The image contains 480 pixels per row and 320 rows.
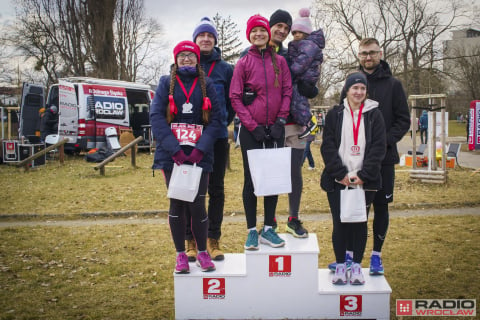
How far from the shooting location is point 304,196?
28.1ft

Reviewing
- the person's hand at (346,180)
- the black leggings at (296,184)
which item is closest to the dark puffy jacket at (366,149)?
the person's hand at (346,180)

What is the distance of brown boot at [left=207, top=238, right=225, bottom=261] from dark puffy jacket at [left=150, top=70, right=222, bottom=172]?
0.77 m

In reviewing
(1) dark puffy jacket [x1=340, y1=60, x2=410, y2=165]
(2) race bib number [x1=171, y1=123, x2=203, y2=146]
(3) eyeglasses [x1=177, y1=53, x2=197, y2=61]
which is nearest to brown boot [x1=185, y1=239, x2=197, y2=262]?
(2) race bib number [x1=171, y1=123, x2=203, y2=146]

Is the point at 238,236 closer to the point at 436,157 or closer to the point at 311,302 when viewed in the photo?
the point at 311,302

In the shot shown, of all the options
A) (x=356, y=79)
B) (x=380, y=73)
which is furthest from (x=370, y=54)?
(x=356, y=79)

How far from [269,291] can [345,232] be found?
2.59ft

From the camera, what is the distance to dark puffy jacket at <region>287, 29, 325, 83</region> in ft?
12.0

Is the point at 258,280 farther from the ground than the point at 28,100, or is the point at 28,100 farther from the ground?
the point at 28,100

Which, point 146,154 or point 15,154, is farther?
point 146,154

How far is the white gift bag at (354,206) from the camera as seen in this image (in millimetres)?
3301

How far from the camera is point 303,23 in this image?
3.70 metres

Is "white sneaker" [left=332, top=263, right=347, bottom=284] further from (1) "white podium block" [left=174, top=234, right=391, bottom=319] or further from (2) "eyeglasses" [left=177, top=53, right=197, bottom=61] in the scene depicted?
(2) "eyeglasses" [left=177, top=53, right=197, bottom=61]

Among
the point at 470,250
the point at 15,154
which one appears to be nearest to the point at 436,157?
the point at 470,250

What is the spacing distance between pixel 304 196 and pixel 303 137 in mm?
4865
